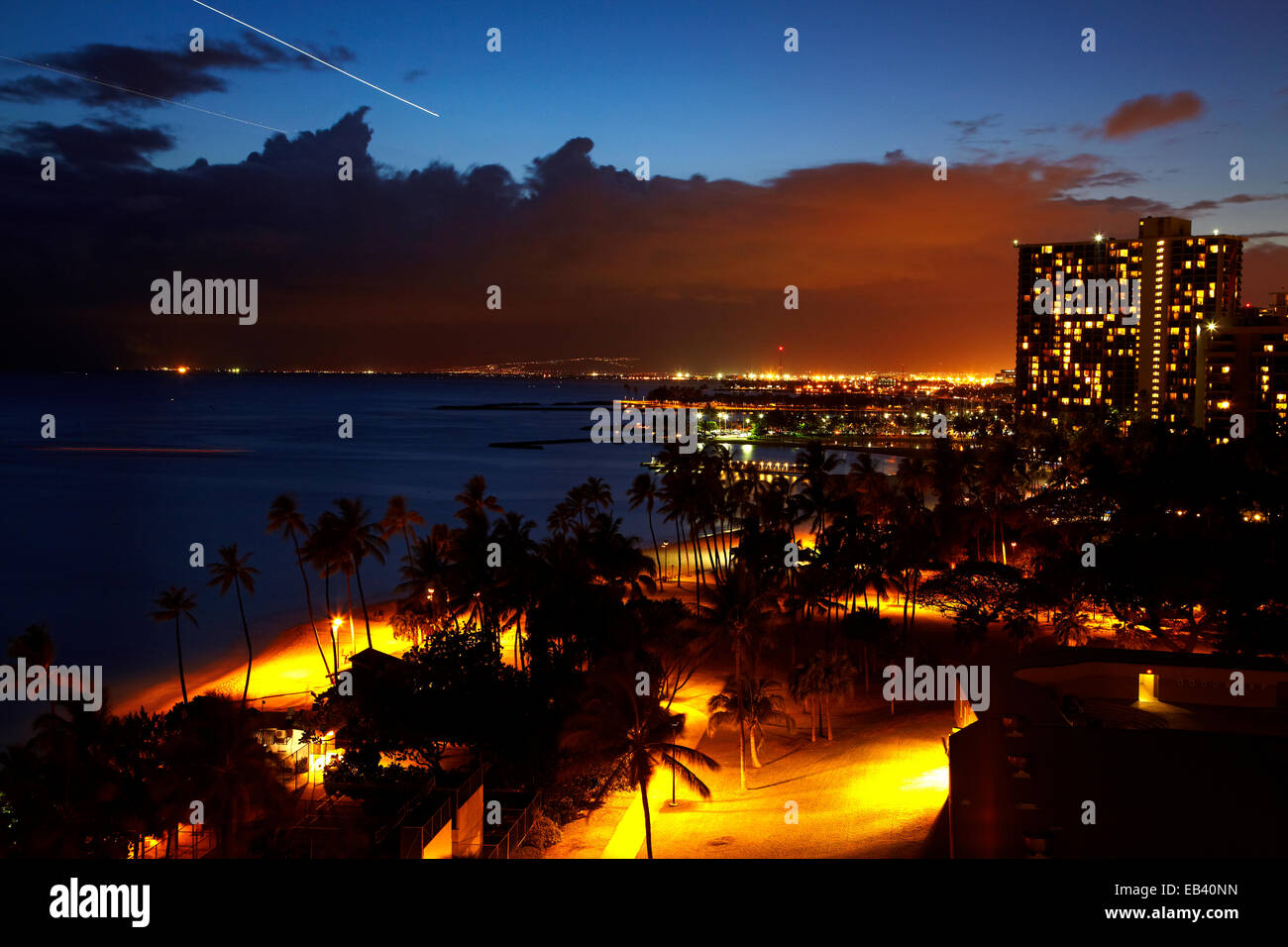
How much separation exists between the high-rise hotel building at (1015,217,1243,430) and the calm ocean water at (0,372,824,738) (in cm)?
3602

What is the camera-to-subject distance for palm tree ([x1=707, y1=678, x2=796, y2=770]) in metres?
21.2

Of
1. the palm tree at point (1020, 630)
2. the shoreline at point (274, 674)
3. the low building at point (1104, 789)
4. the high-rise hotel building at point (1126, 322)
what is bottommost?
the shoreline at point (274, 674)

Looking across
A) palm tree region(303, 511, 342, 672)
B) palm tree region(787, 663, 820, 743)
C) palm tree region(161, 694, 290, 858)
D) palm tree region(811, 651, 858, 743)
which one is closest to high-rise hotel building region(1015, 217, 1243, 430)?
palm tree region(811, 651, 858, 743)

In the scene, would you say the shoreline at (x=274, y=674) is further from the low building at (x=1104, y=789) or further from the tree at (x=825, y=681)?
the low building at (x=1104, y=789)

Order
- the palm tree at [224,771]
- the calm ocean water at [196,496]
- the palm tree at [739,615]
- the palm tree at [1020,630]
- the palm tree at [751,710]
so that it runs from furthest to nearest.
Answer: the calm ocean water at [196,496] → the palm tree at [1020,630] → the palm tree at [751,710] → the palm tree at [739,615] → the palm tree at [224,771]

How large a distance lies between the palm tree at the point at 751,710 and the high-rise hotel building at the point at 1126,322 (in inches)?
3407

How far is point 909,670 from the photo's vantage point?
86.9ft

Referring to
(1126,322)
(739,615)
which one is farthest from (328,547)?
(1126,322)

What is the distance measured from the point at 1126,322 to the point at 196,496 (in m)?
99.4

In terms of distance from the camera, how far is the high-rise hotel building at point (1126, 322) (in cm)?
10375

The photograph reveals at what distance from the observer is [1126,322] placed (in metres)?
108

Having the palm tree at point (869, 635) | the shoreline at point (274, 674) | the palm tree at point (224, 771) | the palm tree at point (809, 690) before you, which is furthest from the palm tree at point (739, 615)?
the palm tree at point (224, 771)

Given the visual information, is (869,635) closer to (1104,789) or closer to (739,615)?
(739,615)
